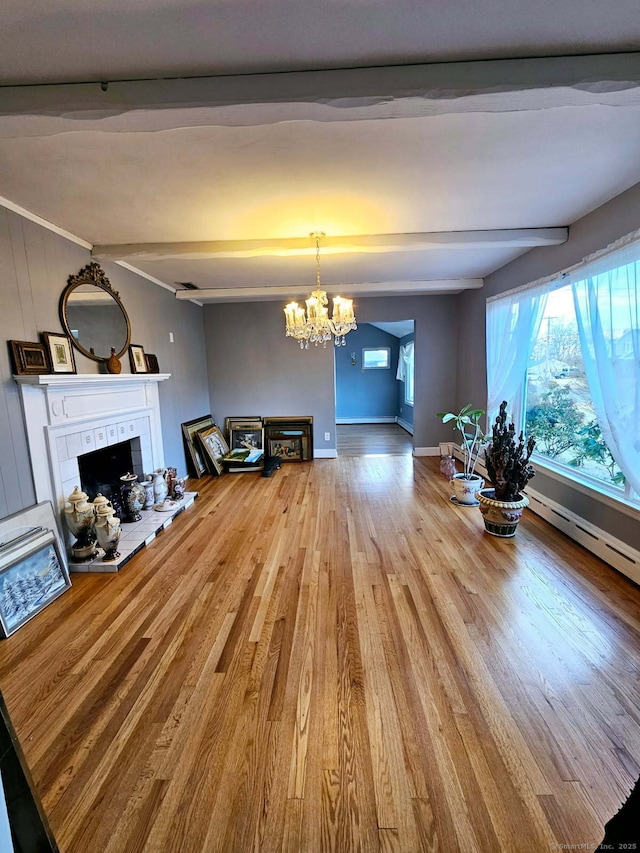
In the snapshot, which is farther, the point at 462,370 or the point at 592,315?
the point at 462,370

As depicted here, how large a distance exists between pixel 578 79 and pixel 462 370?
13.3 feet

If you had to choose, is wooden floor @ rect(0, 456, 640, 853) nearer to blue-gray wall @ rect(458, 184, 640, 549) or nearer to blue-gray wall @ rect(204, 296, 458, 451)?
blue-gray wall @ rect(458, 184, 640, 549)

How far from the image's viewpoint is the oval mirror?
2.63m

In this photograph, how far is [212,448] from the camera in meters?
4.88

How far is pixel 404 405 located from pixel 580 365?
5.18 m

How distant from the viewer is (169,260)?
322 centimetres

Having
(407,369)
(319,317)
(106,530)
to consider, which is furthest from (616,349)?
(407,369)

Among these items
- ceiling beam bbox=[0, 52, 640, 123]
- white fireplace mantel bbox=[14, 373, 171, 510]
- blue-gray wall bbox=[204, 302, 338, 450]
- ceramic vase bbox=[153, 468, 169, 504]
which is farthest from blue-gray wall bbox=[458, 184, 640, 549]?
white fireplace mantel bbox=[14, 373, 171, 510]

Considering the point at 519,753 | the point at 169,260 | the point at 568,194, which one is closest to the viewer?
the point at 519,753

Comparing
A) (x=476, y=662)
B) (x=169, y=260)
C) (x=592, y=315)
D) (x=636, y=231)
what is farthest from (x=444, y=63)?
(x=169, y=260)

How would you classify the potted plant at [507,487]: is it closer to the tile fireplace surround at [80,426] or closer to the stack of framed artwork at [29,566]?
the tile fireplace surround at [80,426]

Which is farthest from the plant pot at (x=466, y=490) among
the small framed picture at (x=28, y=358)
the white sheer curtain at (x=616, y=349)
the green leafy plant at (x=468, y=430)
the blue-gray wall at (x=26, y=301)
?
the small framed picture at (x=28, y=358)

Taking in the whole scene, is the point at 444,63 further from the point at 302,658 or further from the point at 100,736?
the point at 100,736

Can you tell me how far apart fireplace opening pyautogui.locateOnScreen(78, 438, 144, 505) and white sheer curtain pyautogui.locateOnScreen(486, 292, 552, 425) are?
389 centimetres
